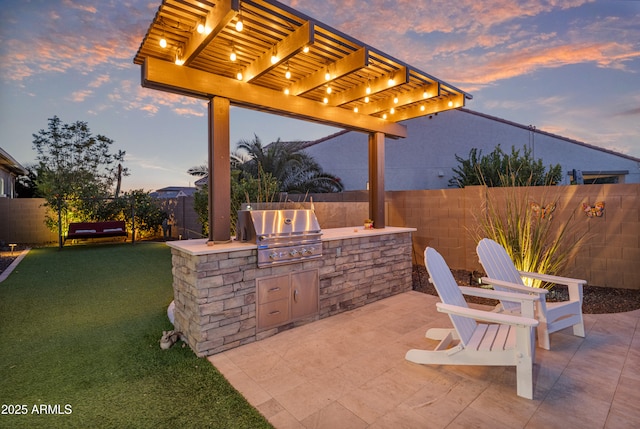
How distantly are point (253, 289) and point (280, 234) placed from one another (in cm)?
60

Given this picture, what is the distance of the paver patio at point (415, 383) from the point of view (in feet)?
6.28

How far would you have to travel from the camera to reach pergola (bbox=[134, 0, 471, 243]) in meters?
2.57

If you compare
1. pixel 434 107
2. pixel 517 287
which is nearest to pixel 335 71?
pixel 434 107

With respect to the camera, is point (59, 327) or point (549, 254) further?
point (549, 254)

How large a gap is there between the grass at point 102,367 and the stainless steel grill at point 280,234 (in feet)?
3.63

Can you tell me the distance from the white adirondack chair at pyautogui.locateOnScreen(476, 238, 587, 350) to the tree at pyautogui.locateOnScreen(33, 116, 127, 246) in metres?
11.0

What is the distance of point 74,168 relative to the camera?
11.5 metres

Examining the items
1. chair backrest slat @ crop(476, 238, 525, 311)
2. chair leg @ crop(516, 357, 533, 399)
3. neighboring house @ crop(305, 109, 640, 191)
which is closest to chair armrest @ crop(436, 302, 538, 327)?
chair leg @ crop(516, 357, 533, 399)

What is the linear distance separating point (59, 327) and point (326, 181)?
8959 millimetres

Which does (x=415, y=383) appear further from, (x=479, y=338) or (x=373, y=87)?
(x=373, y=87)

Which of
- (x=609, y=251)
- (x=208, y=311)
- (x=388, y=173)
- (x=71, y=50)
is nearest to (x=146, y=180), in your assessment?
(x=71, y=50)

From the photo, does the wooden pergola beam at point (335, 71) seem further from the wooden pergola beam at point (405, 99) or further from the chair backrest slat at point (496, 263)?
the chair backrest slat at point (496, 263)

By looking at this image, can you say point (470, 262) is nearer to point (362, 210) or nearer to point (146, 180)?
point (362, 210)

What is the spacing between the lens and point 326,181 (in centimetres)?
1147
